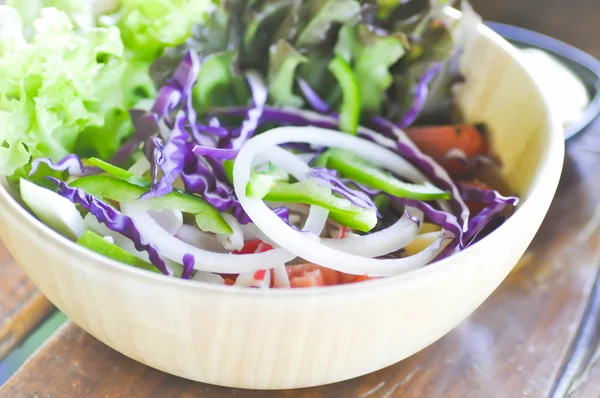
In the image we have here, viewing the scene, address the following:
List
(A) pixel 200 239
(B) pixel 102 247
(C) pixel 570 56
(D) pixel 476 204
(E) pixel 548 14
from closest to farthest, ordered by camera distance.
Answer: (B) pixel 102 247 < (A) pixel 200 239 < (D) pixel 476 204 < (C) pixel 570 56 < (E) pixel 548 14

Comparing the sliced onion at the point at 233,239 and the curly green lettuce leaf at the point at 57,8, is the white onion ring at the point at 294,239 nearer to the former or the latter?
the sliced onion at the point at 233,239

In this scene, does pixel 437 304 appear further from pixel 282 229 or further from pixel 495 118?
pixel 495 118

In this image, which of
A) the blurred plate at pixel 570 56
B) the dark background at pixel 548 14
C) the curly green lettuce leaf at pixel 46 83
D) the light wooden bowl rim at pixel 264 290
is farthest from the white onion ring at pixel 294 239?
the dark background at pixel 548 14

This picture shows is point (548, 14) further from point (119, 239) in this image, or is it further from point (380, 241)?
point (119, 239)

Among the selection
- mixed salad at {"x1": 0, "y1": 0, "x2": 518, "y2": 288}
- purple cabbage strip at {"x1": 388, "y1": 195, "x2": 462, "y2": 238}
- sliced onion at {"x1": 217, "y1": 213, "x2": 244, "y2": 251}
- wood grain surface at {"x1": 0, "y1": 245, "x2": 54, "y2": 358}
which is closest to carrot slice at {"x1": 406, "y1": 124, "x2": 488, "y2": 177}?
mixed salad at {"x1": 0, "y1": 0, "x2": 518, "y2": 288}

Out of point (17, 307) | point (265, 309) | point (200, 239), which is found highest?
point (265, 309)

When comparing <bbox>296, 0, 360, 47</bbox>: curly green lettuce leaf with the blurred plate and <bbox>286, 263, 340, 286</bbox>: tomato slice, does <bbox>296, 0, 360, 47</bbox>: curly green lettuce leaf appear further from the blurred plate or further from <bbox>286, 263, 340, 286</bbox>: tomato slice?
the blurred plate

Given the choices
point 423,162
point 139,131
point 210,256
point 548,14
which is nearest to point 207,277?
point 210,256
